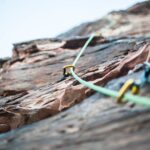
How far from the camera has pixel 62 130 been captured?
303 cm

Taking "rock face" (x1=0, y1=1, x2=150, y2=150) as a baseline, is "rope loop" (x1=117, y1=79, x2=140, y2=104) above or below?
above

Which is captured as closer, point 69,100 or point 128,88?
point 128,88

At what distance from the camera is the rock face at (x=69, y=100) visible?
2.70 meters

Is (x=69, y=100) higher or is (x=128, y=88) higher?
(x=128, y=88)

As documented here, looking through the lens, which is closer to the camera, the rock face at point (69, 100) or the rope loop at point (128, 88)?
the rock face at point (69, 100)

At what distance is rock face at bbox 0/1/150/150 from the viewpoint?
2697mm

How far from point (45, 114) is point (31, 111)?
0.29 metres

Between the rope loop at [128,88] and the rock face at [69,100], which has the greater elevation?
the rope loop at [128,88]

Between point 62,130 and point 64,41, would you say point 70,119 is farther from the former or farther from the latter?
point 64,41

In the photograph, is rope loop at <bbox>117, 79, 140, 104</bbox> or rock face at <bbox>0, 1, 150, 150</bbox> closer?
rock face at <bbox>0, 1, 150, 150</bbox>

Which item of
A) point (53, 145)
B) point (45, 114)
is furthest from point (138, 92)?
point (45, 114)

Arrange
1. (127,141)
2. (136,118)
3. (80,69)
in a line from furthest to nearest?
(80,69), (136,118), (127,141)

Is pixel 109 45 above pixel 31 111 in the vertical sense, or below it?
above

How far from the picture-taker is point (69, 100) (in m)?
4.87
